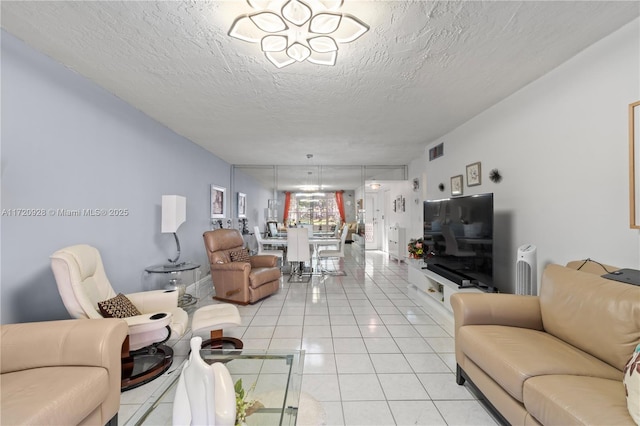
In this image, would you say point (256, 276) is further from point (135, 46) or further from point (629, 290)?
point (629, 290)

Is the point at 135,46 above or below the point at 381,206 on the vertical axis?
above

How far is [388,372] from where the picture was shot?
2.12 m

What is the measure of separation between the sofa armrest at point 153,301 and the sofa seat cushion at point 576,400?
8.62 feet

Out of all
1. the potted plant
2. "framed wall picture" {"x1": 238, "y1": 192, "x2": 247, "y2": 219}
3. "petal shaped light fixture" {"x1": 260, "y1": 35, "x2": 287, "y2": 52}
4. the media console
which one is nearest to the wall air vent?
the potted plant

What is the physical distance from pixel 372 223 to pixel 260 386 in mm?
8175

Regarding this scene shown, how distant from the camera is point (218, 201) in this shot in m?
5.64

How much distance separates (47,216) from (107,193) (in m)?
0.62

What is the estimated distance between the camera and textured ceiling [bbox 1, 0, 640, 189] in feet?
5.38

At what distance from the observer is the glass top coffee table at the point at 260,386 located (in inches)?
50.2

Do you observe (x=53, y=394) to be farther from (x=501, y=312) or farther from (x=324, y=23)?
(x=501, y=312)

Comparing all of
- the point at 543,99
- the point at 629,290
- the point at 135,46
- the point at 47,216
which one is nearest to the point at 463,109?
the point at 543,99

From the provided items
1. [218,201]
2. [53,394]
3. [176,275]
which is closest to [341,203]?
[218,201]

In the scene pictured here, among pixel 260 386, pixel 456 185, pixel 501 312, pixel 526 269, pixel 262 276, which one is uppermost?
pixel 456 185

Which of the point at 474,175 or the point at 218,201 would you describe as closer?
the point at 474,175
